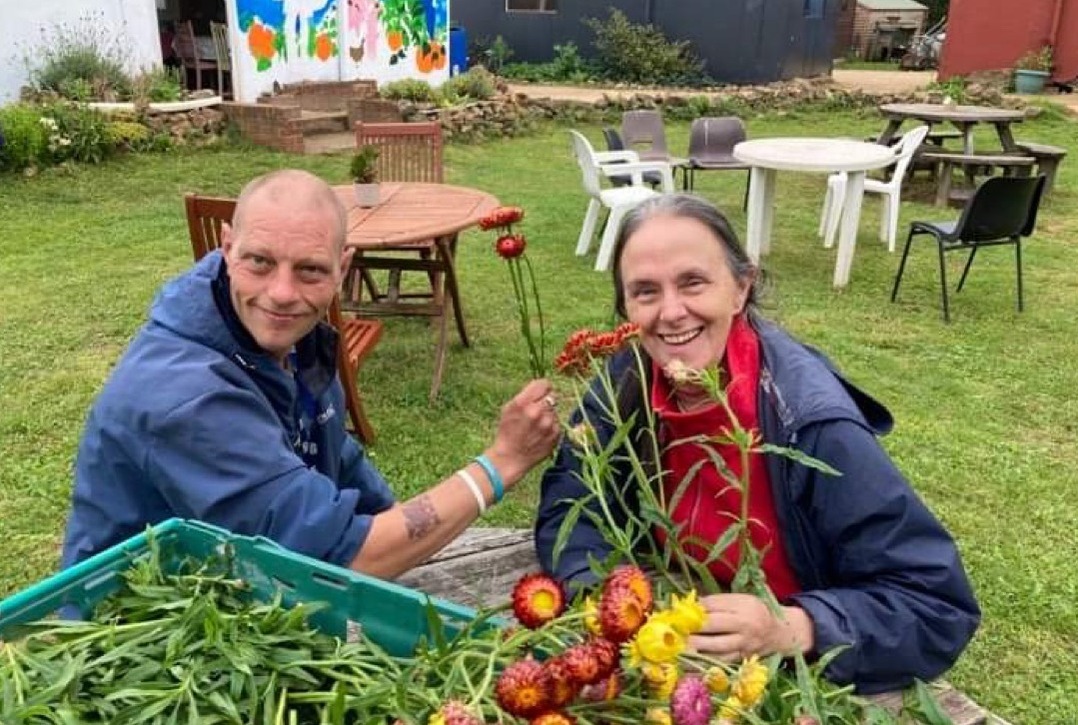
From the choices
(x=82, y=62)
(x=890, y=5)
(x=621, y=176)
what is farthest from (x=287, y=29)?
(x=890, y=5)

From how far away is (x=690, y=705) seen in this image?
2.52ft

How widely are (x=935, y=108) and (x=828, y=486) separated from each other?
10881 mm

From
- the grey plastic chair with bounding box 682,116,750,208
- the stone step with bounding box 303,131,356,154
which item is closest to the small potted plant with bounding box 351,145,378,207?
the grey plastic chair with bounding box 682,116,750,208

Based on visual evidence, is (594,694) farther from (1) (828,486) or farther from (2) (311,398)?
(2) (311,398)

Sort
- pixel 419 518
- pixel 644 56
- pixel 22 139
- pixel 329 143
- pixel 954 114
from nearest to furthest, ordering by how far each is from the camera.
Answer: pixel 419 518
pixel 22 139
pixel 954 114
pixel 329 143
pixel 644 56

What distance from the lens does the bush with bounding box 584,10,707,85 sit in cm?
1909

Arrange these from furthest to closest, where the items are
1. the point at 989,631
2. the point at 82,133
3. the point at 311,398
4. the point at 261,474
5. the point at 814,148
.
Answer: the point at 82,133 < the point at 814,148 < the point at 989,631 < the point at 311,398 < the point at 261,474

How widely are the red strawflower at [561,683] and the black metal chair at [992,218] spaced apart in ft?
19.6

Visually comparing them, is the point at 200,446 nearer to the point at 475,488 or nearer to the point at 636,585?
the point at 475,488

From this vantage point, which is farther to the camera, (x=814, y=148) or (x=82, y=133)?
(x=82, y=133)

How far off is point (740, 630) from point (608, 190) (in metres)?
6.75

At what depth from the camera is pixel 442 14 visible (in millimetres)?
15000

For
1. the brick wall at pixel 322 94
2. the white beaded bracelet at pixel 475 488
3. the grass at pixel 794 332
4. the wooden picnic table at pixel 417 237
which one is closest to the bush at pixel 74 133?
the grass at pixel 794 332

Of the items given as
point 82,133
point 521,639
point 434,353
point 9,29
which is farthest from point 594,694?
point 9,29
